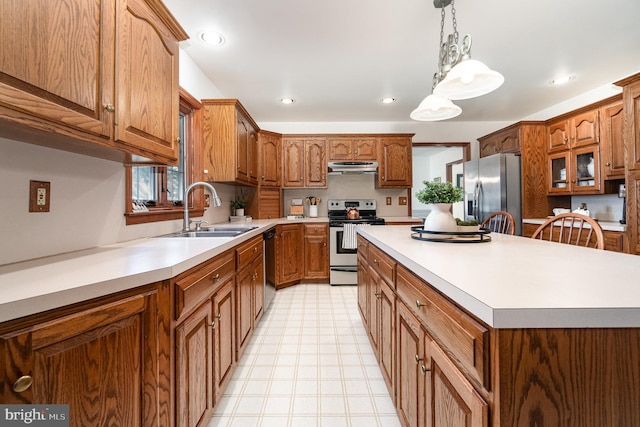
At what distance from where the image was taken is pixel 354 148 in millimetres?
4156

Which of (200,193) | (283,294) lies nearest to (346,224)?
(283,294)

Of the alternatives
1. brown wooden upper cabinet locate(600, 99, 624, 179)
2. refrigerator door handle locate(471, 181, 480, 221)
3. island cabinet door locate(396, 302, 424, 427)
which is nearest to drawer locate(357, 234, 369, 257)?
island cabinet door locate(396, 302, 424, 427)

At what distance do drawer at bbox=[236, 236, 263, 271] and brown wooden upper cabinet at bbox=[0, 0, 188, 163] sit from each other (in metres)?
0.72

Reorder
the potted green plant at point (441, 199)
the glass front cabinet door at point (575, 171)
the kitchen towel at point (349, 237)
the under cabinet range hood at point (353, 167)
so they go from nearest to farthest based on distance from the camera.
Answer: the potted green plant at point (441, 199), the glass front cabinet door at point (575, 171), the kitchen towel at point (349, 237), the under cabinet range hood at point (353, 167)

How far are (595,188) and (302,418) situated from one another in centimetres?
388

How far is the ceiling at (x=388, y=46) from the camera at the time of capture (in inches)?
76.5

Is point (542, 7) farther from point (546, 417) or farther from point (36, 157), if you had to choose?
point (36, 157)

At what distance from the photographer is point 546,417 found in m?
0.53

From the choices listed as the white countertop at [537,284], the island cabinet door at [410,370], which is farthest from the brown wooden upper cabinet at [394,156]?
the island cabinet door at [410,370]

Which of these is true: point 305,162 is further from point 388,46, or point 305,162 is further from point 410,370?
point 410,370

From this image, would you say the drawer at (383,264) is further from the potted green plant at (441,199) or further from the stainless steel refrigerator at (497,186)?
the stainless steel refrigerator at (497,186)

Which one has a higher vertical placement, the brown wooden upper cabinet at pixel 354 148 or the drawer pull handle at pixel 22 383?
the brown wooden upper cabinet at pixel 354 148

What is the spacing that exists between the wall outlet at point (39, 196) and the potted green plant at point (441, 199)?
1.72m

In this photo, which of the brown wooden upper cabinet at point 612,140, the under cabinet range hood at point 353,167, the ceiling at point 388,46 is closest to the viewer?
the ceiling at point 388,46
